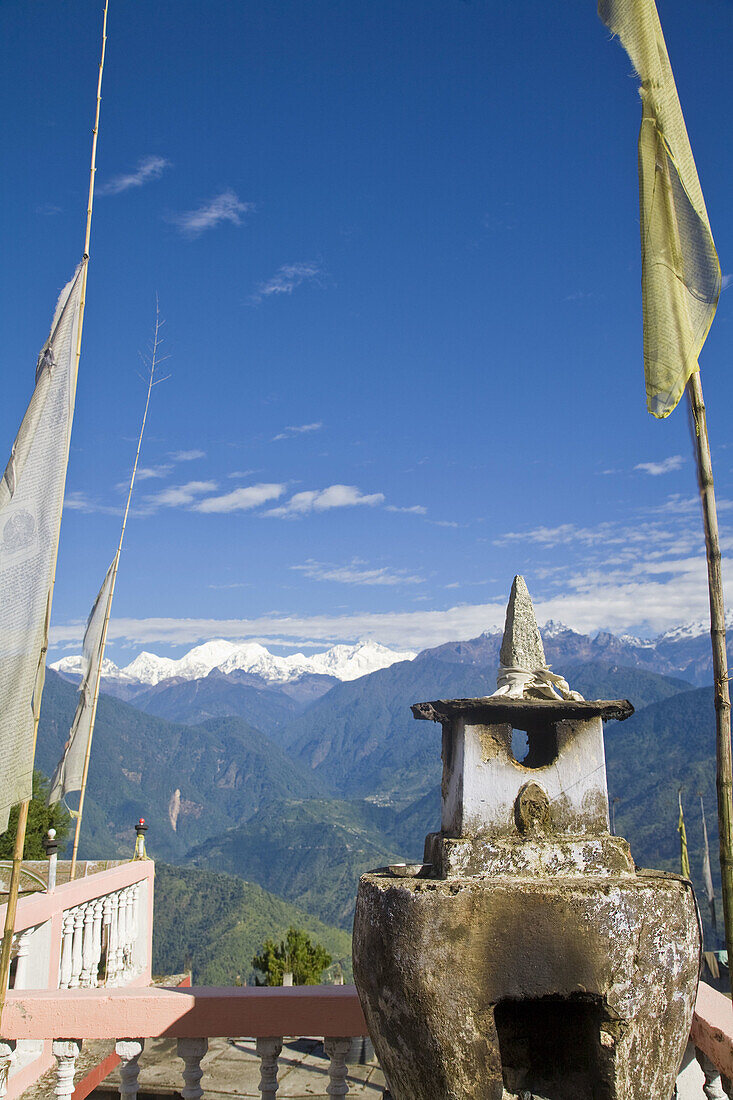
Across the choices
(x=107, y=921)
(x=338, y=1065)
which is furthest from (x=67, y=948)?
(x=338, y=1065)

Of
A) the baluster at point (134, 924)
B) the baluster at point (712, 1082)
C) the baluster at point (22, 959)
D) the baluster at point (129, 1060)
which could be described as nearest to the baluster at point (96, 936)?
the baluster at point (134, 924)

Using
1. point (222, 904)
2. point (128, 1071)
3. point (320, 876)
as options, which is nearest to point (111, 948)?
point (128, 1071)

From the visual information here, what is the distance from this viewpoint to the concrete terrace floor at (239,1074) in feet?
21.5

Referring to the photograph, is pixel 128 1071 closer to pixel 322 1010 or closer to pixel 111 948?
pixel 322 1010

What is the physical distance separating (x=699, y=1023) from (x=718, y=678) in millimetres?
1721

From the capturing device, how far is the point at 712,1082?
375 centimetres

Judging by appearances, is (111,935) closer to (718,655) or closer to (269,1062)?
(269,1062)

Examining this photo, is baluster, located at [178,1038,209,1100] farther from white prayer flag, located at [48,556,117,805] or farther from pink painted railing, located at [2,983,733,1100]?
white prayer flag, located at [48,556,117,805]

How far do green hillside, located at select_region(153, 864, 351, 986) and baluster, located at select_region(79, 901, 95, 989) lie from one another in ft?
280

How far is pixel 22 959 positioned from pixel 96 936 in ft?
5.78

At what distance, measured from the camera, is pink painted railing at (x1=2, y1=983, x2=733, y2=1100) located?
398 centimetres

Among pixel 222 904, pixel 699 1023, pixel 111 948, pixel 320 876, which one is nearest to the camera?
pixel 699 1023

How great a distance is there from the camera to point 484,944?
3.34m

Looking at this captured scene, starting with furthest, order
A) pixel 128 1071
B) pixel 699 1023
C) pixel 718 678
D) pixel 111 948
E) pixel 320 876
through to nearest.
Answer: pixel 320 876 → pixel 111 948 → pixel 128 1071 → pixel 699 1023 → pixel 718 678
